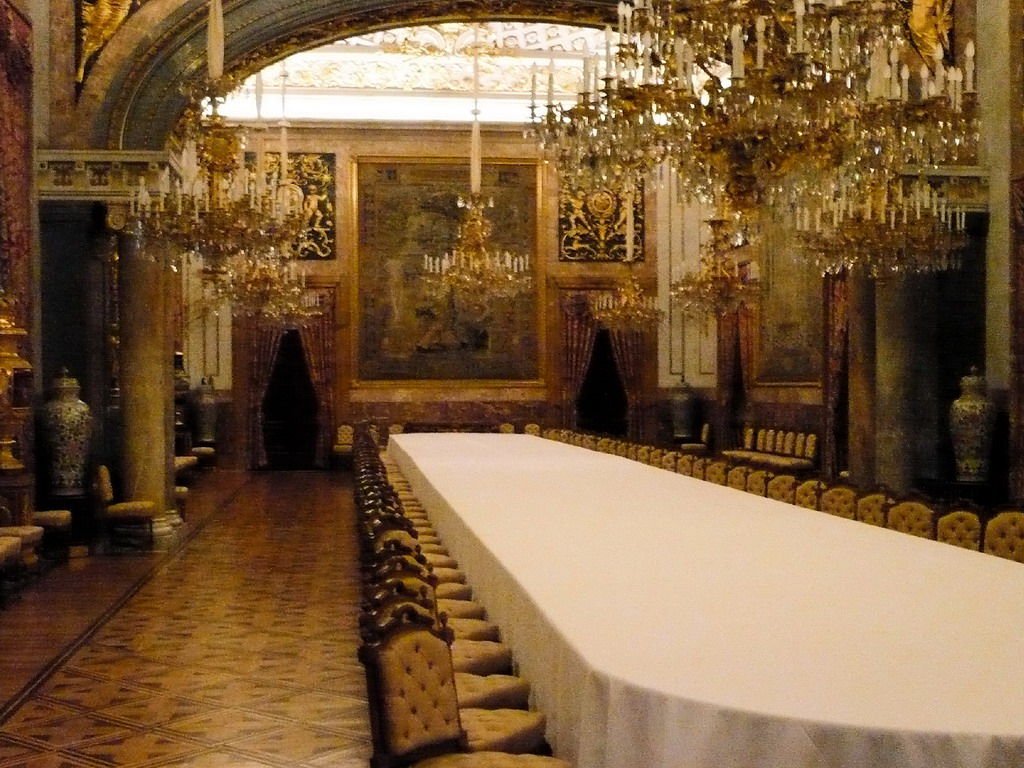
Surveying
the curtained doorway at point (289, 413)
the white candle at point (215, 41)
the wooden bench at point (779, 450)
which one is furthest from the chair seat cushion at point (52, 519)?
the curtained doorway at point (289, 413)

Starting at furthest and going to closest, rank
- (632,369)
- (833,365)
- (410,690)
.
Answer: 1. (632,369)
2. (833,365)
3. (410,690)

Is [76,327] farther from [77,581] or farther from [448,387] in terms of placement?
[448,387]

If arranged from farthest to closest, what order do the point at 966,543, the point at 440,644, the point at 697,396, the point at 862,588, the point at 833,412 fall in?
the point at 697,396 → the point at 833,412 → the point at 966,543 → the point at 862,588 → the point at 440,644

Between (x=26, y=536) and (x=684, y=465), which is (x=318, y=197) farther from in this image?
(x=26, y=536)

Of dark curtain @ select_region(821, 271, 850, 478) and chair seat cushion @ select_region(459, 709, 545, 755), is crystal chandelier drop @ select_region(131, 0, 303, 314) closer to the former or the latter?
chair seat cushion @ select_region(459, 709, 545, 755)

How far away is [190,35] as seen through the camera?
39.3 feet

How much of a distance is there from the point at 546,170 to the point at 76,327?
38.0 feet

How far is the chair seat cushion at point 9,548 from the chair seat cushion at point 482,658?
14.0 ft

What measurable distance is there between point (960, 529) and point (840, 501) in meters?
1.34

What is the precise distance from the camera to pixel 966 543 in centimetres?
636

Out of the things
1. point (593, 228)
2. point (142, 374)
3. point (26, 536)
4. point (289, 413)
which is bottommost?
point (26, 536)

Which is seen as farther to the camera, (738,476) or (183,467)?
(183,467)

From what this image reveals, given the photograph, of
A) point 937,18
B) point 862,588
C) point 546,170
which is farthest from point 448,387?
point 862,588

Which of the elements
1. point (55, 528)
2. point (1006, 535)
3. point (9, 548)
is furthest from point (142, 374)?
point (1006, 535)
